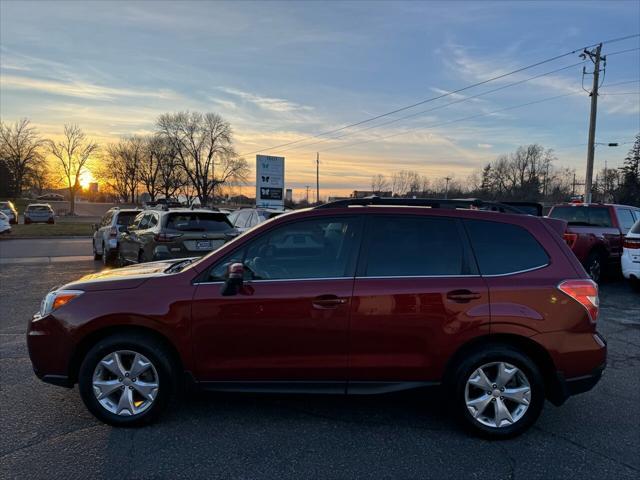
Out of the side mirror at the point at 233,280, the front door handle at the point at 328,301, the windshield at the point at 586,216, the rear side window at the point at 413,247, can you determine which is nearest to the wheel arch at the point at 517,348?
the rear side window at the point at 413,247

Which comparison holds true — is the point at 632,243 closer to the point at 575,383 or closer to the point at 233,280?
the point at 575,383

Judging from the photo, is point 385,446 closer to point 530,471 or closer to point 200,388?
point 530,471

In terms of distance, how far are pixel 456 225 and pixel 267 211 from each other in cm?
1053

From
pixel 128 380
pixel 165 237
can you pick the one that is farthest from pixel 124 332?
pixel 165 237

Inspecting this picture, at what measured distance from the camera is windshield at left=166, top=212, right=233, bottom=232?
947 centimetres

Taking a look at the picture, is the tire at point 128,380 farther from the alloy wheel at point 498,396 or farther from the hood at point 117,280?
the alloy wheel at point 498,396

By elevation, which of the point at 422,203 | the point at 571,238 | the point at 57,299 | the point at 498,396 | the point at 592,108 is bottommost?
the point at 498,396

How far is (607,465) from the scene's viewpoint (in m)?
3.22

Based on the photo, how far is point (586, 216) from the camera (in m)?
11.1

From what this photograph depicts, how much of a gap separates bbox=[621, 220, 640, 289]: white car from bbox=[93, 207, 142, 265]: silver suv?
11868 millimetres

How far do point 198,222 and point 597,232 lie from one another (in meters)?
8.90

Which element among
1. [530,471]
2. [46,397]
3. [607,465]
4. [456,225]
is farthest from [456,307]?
[46,397]

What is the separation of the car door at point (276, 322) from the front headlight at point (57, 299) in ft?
3.28

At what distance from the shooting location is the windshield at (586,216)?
1087 centimetres
